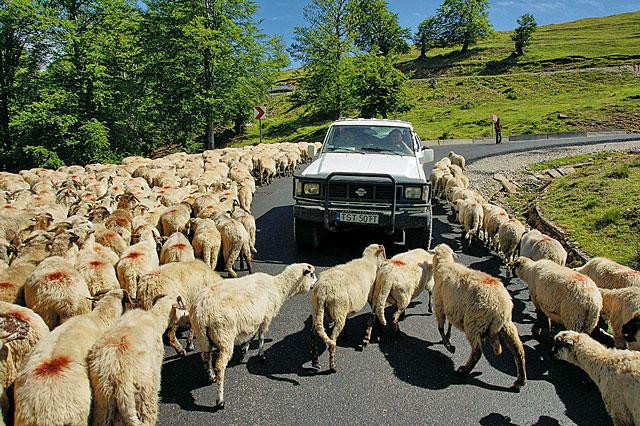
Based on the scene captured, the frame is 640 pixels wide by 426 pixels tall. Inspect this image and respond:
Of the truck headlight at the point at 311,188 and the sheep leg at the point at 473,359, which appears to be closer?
the sheep leg at the point at 473,359

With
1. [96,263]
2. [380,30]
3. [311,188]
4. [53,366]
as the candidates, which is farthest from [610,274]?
[380,30]

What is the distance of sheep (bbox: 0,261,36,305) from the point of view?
18.9 feet

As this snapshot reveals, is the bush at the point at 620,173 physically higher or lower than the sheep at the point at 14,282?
higher

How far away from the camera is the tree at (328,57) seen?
4688 centimetres

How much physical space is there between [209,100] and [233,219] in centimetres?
2529

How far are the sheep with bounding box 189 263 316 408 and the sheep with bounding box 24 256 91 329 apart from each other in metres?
1.55

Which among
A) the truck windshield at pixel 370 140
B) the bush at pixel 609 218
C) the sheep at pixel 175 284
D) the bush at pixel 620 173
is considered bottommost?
the bush at pixel 609 218

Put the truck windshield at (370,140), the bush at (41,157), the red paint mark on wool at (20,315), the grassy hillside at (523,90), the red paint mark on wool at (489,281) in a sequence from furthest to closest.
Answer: the grassy hillside at (523,90) → the bush at (41,157) → the truck windshield at (370,140) → the red paint mark on wool at (489,281) → the red paint mark on wool at (20,315)

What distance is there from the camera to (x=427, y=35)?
91812mm

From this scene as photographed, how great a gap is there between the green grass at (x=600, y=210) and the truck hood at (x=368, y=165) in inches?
171

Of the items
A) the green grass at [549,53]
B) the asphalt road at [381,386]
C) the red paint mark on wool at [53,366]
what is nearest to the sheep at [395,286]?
the asphalt road at [381,386]

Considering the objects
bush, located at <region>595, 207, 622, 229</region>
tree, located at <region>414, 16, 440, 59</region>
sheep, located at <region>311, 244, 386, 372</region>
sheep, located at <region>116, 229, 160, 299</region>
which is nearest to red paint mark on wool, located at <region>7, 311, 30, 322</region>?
sheep, located at <region>116, 229, 160, 299</region>

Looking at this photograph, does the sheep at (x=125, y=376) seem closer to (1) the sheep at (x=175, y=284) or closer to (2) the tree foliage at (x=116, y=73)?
(1) the sheep at (x=175, y=284)

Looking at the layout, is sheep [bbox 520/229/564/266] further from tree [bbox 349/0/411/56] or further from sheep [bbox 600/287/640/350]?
tree [bbox 349/0/411/56]
